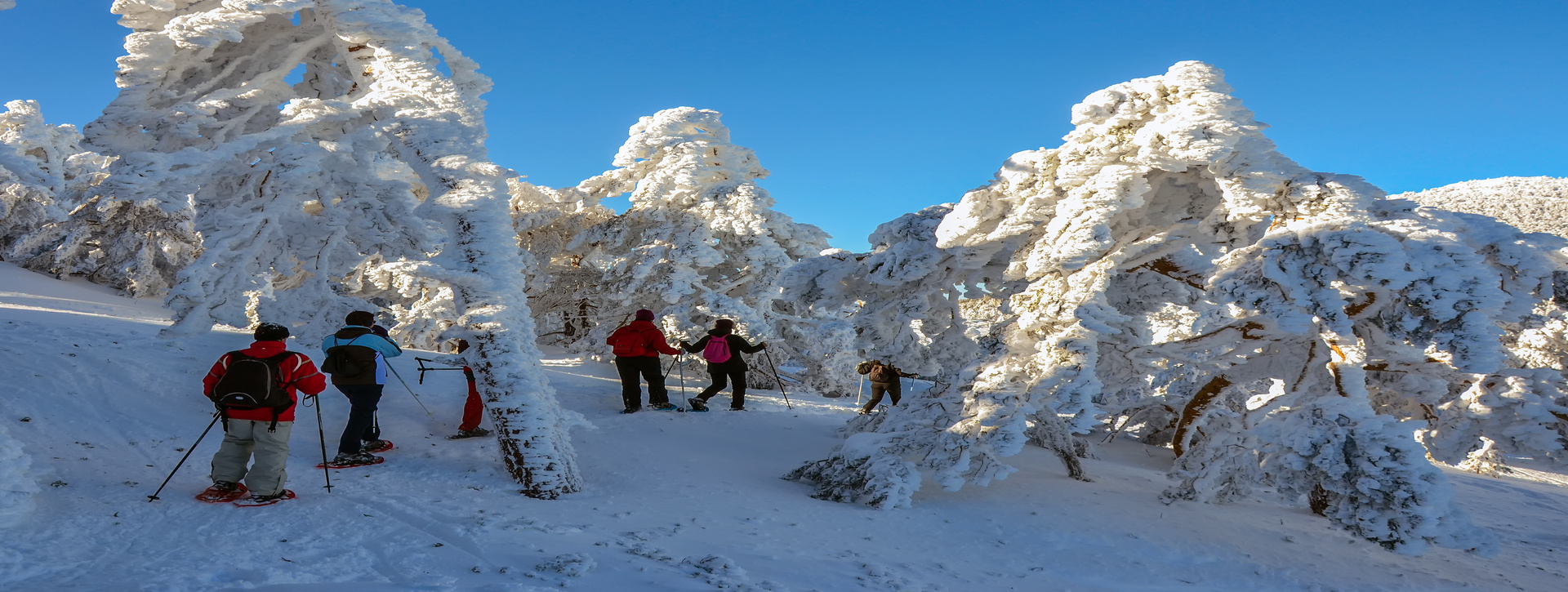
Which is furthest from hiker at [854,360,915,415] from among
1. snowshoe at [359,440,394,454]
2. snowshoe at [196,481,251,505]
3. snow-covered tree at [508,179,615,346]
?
snow-covered tree at [508,179,615,346]

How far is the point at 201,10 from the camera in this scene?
7.46m

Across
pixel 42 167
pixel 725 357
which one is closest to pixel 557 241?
pixel 725 357

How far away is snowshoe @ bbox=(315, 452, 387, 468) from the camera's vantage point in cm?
616

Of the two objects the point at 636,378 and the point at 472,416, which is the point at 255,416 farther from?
the point at 636,378

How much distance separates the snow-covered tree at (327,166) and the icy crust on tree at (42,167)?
66.2ft

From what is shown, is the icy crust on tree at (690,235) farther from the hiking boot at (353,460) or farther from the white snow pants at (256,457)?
the white snow pants at (256,457)

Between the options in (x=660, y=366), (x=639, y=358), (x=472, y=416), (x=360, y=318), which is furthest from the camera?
(x=660, y=366)

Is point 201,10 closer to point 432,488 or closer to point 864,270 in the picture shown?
point 432,488

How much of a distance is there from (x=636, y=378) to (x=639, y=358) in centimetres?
29

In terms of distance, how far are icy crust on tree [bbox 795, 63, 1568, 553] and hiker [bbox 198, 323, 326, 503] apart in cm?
422

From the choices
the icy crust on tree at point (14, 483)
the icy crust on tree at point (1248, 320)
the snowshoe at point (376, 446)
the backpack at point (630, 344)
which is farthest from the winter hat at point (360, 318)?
the icy crust on tree at point (1248, 320)

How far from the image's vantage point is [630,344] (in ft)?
33.4

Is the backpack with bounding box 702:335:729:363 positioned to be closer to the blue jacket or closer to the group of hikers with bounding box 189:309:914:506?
the group of hikers with bounding box 189:309:914:506

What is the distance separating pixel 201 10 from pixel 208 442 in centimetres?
446
